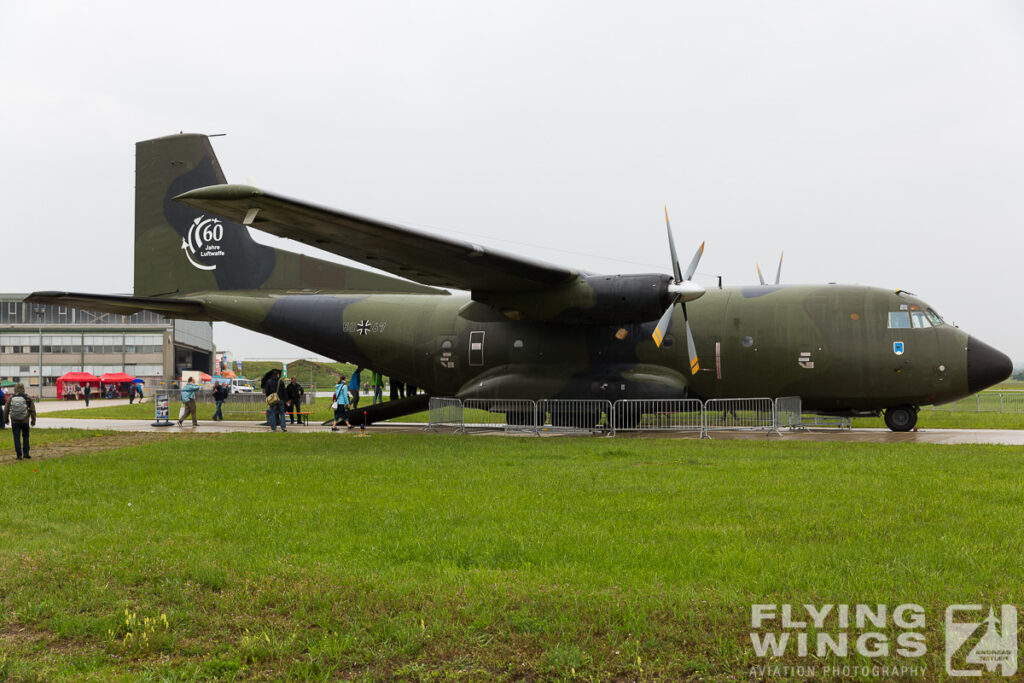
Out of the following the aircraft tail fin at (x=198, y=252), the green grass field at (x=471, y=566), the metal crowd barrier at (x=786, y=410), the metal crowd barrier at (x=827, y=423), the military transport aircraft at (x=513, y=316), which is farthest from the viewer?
the aircraft tail fin at (x=198, y=252)

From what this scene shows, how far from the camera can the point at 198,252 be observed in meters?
22.3

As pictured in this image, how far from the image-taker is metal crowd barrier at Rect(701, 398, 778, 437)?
1784 centimetres

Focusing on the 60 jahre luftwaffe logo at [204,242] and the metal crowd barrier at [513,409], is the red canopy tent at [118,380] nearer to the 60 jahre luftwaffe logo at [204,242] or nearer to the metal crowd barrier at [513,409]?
the 60 jahre luftwaffe logo at [204,242]

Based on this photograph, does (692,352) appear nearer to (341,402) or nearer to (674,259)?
(674,259)

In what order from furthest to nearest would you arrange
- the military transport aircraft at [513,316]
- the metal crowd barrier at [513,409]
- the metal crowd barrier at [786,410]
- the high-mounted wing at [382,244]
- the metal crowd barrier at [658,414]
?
the metal crowd barrier at [513,409] < the metal crowd barrier at [658,414] < the metal crowd barrier at [786,410] < the military transport aircraft at [513,316] < the high-mounted wing at [382,244]

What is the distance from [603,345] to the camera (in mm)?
18719

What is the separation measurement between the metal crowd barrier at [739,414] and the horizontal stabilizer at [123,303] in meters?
14.9

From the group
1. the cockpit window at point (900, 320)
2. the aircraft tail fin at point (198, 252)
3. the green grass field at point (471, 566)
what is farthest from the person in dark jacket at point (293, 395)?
the cockpit window at point (900, 320)

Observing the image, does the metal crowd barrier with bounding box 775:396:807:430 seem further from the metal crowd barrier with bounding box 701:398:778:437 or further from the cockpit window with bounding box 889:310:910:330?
the cockpit window with bounding box 889:310:910:330

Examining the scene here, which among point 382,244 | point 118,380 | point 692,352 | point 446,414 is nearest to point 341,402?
point 446,414

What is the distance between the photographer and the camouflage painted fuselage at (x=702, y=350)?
17328 millimetres

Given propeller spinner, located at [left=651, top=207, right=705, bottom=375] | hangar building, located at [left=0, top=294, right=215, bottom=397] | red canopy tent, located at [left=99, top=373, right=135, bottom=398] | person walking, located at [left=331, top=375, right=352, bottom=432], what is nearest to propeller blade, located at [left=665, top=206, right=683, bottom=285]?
propeller spinner, located at [left=651, top=207, right=705, bottom=375]

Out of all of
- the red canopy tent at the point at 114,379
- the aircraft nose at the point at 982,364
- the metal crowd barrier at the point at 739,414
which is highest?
the red canopy tent at the point at 114,379

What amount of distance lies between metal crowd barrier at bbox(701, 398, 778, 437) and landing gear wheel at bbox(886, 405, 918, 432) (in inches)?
133
